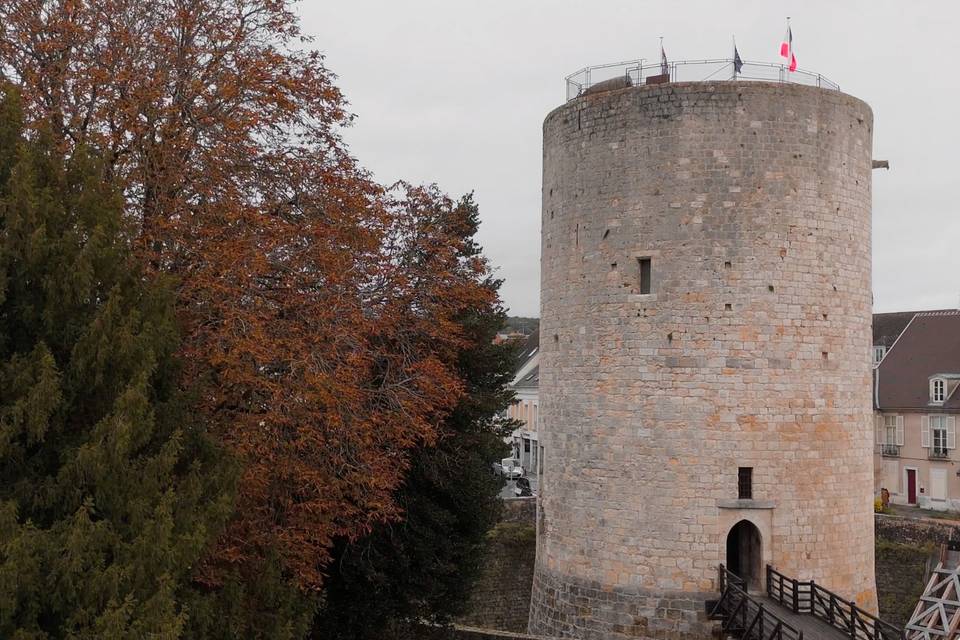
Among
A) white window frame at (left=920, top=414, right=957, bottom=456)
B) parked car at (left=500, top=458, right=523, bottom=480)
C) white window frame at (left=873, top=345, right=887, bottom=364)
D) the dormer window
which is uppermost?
white window frame at (left=873, top=345, right=887, bottom=364)

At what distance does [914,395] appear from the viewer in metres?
36.0

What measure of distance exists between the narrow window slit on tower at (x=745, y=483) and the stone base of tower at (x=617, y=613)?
1.72 m

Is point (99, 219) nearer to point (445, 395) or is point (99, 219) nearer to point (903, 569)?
point (445, 395)

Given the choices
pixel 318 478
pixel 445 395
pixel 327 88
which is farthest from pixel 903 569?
pixel 327 88

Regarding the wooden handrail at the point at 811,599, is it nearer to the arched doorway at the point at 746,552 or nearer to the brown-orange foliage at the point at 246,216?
the arched doorway at the point at 746,552

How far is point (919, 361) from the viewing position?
37250 millimetres

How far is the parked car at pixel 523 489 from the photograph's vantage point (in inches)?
1447

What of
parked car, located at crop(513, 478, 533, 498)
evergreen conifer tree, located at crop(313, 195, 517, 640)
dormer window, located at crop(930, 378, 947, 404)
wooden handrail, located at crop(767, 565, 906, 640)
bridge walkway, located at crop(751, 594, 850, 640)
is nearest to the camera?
bridge walkway, located at crop(751, 594, 850, 640)

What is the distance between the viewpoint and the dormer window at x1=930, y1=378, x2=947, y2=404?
115 feet

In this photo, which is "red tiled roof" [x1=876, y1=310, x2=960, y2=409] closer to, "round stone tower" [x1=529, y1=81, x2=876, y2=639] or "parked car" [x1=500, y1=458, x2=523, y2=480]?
"parked car" [x1=500, y1=458, x2=523, y2=480]

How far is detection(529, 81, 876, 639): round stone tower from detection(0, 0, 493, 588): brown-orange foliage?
12.9ft

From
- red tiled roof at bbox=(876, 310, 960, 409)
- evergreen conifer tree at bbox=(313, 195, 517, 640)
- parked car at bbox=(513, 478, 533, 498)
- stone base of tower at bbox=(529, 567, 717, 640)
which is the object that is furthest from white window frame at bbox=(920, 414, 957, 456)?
stone base of tower at bbox=(529, 567, 717, 640)

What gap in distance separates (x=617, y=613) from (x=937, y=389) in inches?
1004

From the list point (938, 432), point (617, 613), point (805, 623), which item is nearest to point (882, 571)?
point (805, 623)
